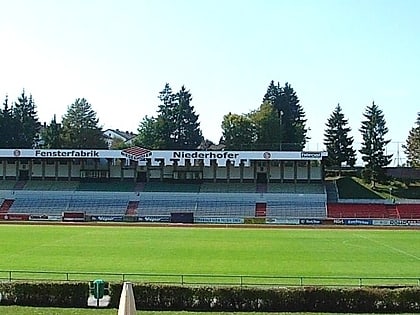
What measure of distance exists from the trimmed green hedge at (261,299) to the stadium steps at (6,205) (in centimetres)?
5682

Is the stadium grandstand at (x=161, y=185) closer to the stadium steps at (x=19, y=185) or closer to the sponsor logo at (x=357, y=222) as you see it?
the stadium steps at (x=19, y=185)

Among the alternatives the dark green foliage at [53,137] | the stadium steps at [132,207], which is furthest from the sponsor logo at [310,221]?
the dark green foliage at [53,137]

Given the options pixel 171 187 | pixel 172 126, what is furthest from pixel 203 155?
pixel 172 126

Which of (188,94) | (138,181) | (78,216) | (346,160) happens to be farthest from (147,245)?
(188,94)

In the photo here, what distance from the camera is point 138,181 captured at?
3280 inches

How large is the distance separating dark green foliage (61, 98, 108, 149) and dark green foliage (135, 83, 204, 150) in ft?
24.2

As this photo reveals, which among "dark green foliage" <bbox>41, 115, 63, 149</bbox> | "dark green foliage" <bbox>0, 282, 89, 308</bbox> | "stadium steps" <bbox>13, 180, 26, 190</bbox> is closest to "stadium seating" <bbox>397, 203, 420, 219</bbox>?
"stadium steps" <bbox>13, 180, 26, 190</bbox>

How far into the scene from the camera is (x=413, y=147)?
91.7 m

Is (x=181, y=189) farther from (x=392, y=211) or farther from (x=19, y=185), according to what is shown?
(x=392, y=211)

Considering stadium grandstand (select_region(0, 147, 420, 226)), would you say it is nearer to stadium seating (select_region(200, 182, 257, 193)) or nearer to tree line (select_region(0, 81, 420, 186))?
stadium seating (select_region(200, 182, 257, 193))

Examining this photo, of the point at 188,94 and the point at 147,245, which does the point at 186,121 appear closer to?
the point at 188,94

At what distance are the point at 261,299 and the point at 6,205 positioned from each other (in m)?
61.7

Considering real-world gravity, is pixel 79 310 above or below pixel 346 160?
below

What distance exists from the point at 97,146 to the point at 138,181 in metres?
26.4
